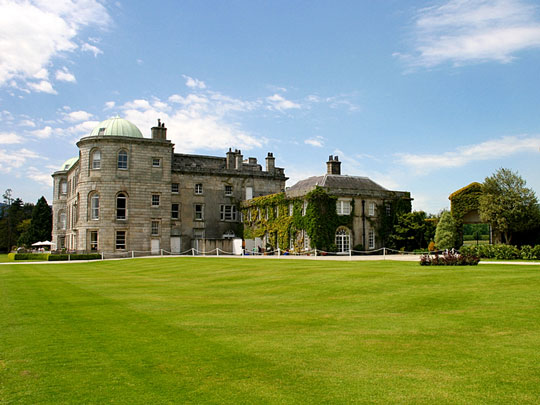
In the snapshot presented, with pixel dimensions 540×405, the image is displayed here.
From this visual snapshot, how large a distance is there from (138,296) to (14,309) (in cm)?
366

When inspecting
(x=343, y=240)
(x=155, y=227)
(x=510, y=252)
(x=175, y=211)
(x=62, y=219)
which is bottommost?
(x=510, y=252)

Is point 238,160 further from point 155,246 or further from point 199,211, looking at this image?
point 155,246

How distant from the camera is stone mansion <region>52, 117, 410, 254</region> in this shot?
165 ft

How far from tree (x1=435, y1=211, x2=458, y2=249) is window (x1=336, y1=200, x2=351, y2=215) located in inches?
303

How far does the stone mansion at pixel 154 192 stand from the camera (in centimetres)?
5031

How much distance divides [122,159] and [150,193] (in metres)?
4.54

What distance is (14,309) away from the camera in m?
12.9

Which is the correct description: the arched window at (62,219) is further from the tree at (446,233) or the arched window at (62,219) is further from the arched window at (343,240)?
the tree at (446,233)

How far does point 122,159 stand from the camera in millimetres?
51281

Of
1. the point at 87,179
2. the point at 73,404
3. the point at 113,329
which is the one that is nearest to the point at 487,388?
the point at 73,404

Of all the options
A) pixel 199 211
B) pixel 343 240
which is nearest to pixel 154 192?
pixel 199 211

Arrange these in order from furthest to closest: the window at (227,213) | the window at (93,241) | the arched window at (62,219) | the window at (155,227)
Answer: the arched window at (62,219), the window at (227,213), the window at (155,227), the window at (93,241)

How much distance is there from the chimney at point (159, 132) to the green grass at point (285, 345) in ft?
127

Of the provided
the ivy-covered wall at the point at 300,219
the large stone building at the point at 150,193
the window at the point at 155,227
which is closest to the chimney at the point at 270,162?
the large stone building at the point at 150,193
